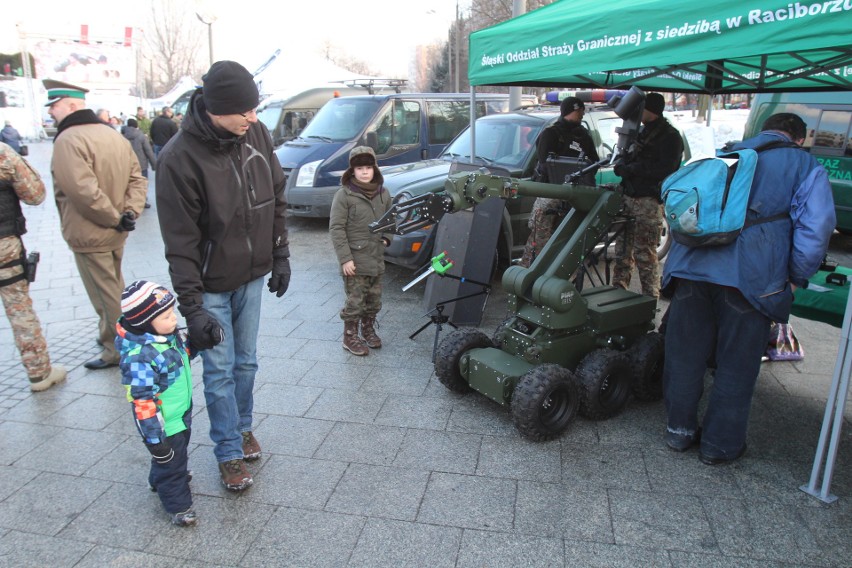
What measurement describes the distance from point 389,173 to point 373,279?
2891 millimetres

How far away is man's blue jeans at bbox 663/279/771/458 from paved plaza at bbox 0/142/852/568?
8.3 inches

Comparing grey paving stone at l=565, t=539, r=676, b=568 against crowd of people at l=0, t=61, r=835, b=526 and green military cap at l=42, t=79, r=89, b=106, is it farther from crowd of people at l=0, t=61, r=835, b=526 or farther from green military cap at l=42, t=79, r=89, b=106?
green military cap at l=42, t=79, r=89, b=106

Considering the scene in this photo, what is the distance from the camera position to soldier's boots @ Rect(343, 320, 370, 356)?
4.92 metres

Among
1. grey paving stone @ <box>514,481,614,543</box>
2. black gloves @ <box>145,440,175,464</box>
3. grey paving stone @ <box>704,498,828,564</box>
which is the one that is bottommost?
grey paving stone @ <box>514,481,614,543</box>

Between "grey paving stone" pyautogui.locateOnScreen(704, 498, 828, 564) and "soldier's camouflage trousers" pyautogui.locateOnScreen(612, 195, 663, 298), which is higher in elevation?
"soldier's camouflage trousers" pyautogui.locateOnScreen(612, 195, 663, 298)

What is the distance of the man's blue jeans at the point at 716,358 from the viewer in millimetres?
3172

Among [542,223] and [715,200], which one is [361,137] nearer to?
[542,223]

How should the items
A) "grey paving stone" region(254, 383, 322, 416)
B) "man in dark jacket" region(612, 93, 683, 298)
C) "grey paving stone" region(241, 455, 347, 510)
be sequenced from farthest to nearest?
"man in dark jacket" region(612, 93, 683, 298) < "grey paving stone" region(254, 383, 322, 416) < "grey paving stone" region(241, 455, 347, 510)

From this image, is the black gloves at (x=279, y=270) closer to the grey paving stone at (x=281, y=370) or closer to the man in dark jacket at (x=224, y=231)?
the man in dark jacket at (x=224, y=231)

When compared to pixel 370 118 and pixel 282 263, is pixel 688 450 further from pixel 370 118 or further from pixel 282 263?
pixel 370 118

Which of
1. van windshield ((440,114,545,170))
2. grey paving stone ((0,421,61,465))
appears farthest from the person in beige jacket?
van windshield ((440,114,545,170))

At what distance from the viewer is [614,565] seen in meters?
2.61

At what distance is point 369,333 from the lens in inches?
201

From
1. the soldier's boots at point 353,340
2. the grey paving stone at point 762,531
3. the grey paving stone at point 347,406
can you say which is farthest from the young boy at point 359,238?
the grey paving stone at point 762,531
